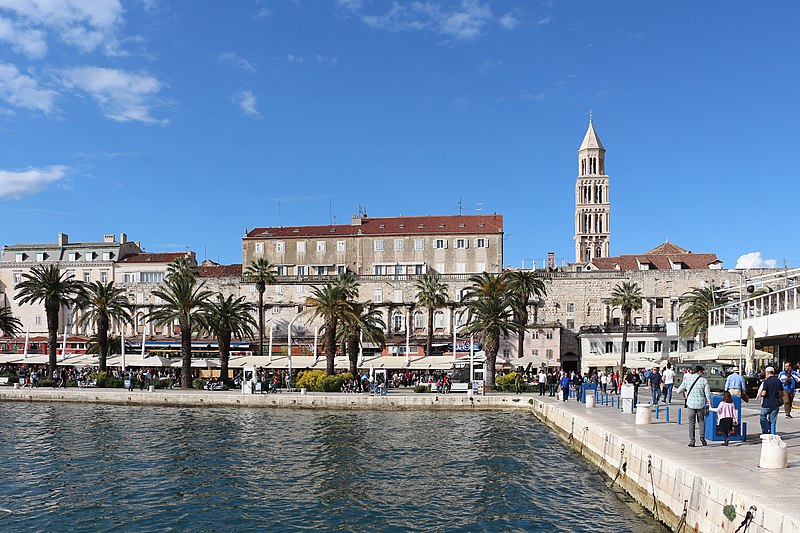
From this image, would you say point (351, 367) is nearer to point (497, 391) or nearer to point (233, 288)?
point (497, 391)

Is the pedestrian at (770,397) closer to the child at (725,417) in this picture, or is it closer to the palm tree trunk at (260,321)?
the child at (725,417)

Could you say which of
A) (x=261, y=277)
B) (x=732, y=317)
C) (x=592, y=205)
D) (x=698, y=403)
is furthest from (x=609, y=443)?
(x=592, y=205)

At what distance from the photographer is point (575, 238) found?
144 meters

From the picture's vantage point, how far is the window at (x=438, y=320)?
80562 mm

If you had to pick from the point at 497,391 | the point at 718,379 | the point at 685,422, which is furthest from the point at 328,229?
the point at 685,422

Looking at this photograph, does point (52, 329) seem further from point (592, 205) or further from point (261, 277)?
point (592, 205)

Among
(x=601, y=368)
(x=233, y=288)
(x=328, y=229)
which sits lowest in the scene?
(x=601, y=368)

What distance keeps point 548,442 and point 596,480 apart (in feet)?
28.3

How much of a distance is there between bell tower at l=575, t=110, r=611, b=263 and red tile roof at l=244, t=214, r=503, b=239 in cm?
5907

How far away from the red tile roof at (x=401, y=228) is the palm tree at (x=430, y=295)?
8.80 meters

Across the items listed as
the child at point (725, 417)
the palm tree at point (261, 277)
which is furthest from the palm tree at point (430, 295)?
the child at point (725, 417)

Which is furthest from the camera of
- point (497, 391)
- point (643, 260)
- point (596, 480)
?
point (643, 260)

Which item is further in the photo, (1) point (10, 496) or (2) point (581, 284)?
(2) point (581, 284)

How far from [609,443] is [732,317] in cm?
2833
